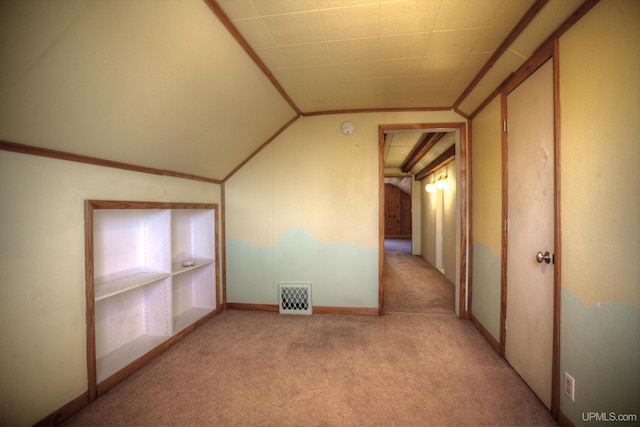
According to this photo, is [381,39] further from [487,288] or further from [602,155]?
[487,288]

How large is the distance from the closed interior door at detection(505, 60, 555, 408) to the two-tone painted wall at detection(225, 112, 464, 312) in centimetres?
125

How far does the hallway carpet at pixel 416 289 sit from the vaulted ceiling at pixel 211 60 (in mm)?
2514

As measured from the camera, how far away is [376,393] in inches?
72.1

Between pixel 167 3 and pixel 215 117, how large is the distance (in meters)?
0.98

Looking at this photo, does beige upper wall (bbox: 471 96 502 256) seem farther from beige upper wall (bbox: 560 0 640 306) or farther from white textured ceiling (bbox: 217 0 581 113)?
beige upper wall (bbox: 560 0 640 306)

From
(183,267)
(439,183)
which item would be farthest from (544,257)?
(439,183)

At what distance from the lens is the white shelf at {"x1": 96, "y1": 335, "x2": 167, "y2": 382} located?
1966 millimetres

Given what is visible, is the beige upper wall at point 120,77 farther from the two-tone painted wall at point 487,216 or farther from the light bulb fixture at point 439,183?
the light bulb fixture at point 439,183

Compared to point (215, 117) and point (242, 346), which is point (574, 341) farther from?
point (215, 117)

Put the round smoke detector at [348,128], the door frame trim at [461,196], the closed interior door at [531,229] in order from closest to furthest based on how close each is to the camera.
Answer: the closed interior door at [531,229]
the door frame trim at [461,196]
the round smoke detector at [348,128]

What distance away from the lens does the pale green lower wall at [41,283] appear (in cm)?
139

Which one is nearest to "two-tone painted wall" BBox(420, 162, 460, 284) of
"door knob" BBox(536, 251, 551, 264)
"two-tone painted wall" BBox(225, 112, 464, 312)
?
"two-tone painted wall" BBox(225, 112, 464, 312)

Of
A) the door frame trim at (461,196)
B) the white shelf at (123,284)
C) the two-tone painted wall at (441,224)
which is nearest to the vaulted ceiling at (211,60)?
the door frame trim at (461,196)

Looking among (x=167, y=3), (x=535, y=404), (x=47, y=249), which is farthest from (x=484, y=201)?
(x=47, y=249)
